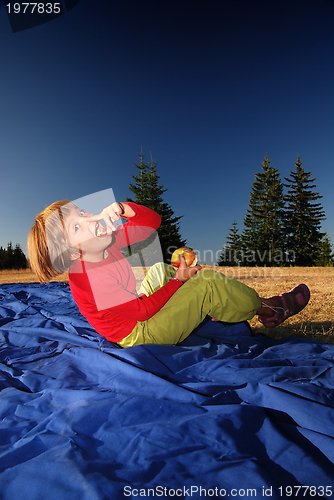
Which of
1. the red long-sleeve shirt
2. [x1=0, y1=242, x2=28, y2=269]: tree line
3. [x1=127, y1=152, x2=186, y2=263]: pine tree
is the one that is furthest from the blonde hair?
[x1=0, y1=242, x2=28, y2=269]: tree line

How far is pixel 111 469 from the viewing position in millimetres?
742

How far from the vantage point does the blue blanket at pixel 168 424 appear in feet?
2.21

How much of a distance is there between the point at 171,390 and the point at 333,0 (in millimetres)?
7499

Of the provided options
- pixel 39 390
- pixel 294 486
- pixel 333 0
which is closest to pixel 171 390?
pixel 294 486

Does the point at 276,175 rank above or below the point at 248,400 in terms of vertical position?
above

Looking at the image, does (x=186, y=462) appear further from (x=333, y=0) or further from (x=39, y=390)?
(x=333, y=0)

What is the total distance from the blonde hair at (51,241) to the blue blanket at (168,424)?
583 mm

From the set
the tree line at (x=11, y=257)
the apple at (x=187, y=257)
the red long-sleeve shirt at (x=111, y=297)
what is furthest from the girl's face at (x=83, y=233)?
the tree line at (x=11, y=257)

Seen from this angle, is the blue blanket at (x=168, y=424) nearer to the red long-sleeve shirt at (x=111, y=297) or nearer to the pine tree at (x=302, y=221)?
the red long-sleeve shirt at (x=111, y=297)

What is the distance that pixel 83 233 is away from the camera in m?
1.44

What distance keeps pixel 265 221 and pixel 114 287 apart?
83.3 feet

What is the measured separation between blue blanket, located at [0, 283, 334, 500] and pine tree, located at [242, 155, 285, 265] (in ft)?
73.2

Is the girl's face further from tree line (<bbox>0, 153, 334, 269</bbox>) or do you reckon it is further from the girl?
tree line (<bbox>0, 153, 334, 269</bbox>)

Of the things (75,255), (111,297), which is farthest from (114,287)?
(75,255)
